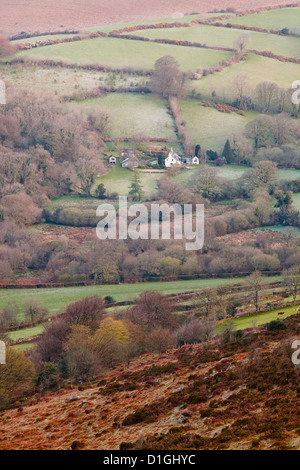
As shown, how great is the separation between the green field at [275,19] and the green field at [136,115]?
150 ft

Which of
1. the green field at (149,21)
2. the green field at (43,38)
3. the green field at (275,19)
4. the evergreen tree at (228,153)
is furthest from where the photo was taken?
the green field at (275,19)

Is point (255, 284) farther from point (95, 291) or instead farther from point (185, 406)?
point (185, 406)

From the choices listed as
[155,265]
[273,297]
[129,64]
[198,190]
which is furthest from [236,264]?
[129,64]

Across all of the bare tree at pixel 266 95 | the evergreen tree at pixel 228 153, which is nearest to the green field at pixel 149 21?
the bare tree at pixel 266 95

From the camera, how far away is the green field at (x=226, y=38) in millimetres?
138625

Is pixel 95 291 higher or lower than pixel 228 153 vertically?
lower

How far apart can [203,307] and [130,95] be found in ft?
257

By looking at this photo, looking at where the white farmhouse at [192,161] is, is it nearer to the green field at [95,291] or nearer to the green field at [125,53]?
the green field at [125,53]

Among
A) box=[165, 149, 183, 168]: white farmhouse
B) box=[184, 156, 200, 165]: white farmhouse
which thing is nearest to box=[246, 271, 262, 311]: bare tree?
box=[165, 149, 183, 168]: white farmhouse

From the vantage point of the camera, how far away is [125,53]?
134m

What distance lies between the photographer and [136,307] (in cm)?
5141

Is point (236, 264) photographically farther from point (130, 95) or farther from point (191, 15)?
point (191, 15)

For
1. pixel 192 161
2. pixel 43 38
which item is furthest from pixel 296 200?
pixel 43 38

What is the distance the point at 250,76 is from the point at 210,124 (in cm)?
2015
